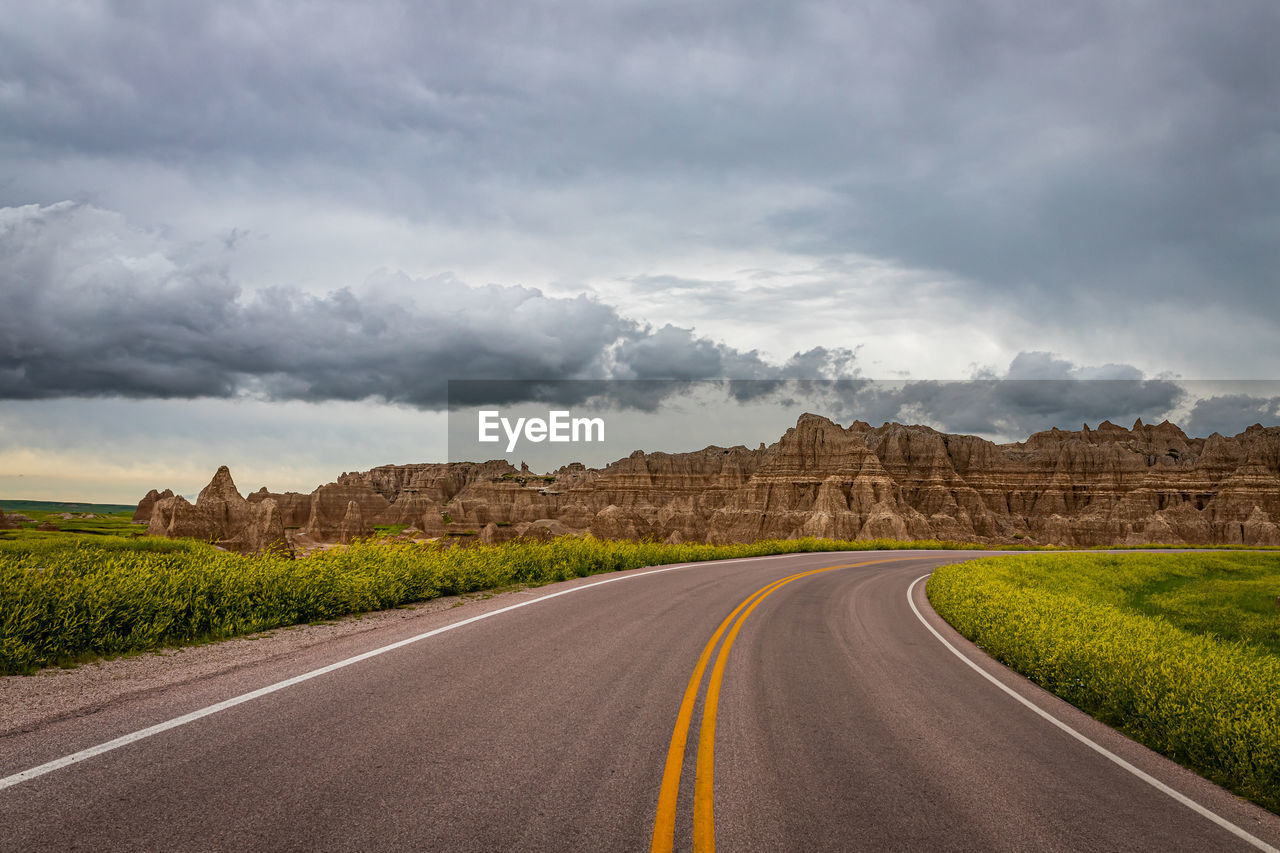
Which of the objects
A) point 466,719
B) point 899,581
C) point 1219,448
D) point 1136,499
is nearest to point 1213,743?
point 466,719

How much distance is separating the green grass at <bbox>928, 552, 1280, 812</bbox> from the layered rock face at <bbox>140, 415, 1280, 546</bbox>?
60.0 meters

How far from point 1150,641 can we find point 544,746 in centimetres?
1038

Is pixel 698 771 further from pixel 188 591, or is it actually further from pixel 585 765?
pixel 188 591

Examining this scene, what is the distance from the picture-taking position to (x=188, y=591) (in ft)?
31.5

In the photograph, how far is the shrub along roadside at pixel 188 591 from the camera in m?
7.72

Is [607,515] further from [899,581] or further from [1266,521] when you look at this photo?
[1266,521]

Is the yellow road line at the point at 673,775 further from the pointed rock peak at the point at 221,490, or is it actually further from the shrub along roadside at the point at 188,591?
the pointed rock peak at the point at 221,490

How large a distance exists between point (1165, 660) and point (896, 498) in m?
89.7

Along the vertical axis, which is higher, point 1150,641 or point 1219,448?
point 1219,448

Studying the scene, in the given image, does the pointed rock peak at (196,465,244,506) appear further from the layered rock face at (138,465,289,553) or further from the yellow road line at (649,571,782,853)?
the yellow road line at (649,571,782,853)

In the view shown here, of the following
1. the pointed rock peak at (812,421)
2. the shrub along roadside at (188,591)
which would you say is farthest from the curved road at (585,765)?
the pointed rock peak at (812,421)

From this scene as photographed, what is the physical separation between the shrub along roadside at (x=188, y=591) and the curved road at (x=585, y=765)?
6.37 ft

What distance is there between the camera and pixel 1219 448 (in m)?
103

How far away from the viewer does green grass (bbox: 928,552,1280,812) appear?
662 cm
